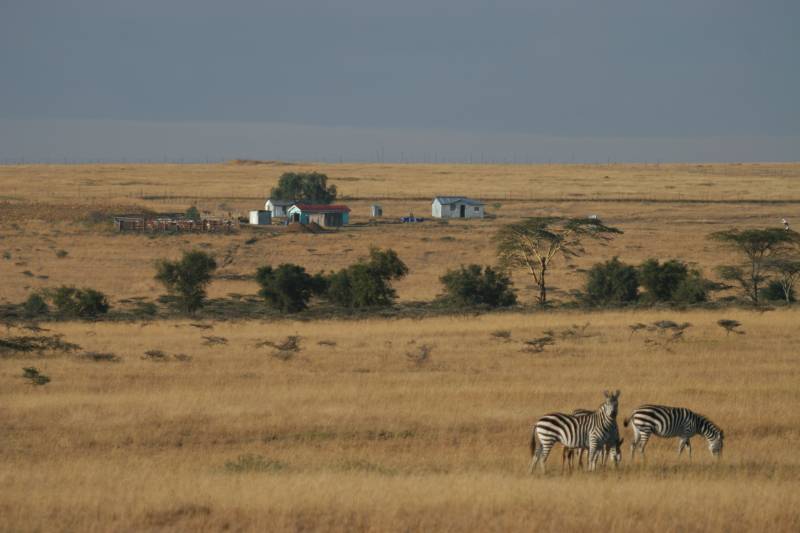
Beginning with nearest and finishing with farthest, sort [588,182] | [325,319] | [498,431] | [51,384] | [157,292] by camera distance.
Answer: [498,431] → [51,384] → [325,319] → [157,292] → [588,182]

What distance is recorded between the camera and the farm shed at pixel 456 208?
109312 millimetres

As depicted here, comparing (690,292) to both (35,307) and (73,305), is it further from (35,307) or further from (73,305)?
(35,307)

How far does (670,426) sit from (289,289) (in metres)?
30.8

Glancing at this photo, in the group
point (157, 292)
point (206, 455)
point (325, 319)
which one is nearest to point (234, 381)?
point (206, 455)

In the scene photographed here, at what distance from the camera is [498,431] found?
20.0 metres

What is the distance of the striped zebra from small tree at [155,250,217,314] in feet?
106

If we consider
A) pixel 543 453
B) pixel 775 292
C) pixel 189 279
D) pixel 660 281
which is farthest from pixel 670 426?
pixel 775 292

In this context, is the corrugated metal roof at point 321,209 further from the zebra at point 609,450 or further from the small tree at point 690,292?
the zebra at point 609,450

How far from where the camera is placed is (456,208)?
110 metres

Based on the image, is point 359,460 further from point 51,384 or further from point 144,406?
point 51,384

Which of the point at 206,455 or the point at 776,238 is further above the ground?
the point at 776,238

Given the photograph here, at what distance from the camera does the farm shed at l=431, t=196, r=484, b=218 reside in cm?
10931

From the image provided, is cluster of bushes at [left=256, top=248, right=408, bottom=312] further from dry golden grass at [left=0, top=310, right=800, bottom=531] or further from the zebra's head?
the zebra's head

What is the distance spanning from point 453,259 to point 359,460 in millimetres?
55832
